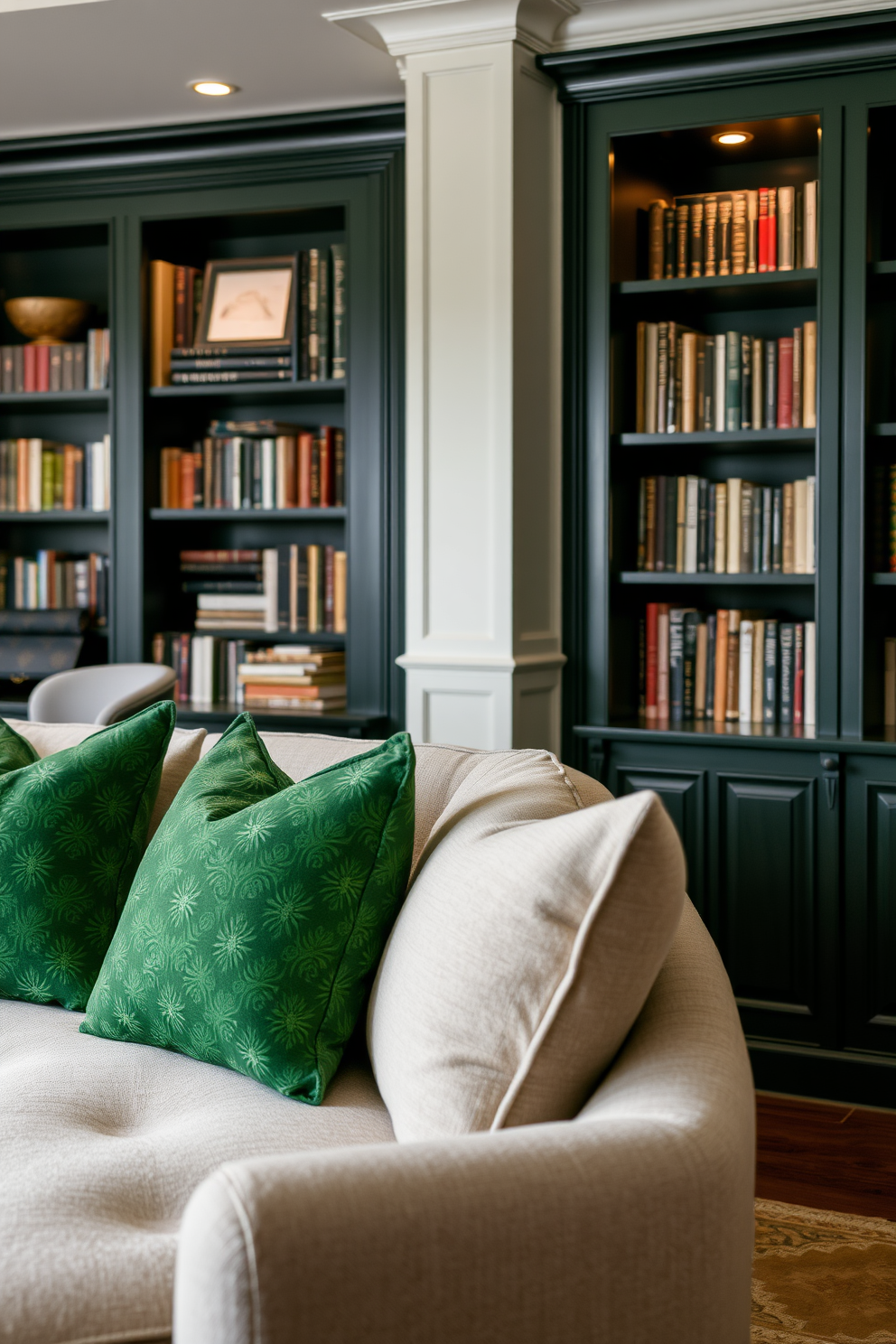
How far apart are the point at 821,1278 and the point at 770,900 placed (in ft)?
3.46

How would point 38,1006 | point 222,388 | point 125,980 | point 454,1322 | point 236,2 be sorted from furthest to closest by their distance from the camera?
point 222,388, point 236,2, point 38,1006, point 125,980, point 454,1322

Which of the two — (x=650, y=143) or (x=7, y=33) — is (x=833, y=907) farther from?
(x=7, y=33)

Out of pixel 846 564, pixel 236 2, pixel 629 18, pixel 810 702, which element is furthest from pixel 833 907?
pixel 236 2

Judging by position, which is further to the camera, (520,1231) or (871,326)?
(871,326)

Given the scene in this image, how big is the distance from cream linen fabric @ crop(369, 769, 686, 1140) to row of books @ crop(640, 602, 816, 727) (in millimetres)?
2123

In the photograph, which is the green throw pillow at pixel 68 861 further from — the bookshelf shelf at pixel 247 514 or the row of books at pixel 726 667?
the bookshelf shelf at pixel 247 514

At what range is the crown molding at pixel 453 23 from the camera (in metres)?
2.97

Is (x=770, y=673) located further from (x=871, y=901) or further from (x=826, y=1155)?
(x=826, y=1155)

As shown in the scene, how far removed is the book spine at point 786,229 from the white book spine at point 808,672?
0.92m

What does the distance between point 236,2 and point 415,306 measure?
795mm

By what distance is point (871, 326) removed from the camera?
3160 millimetres

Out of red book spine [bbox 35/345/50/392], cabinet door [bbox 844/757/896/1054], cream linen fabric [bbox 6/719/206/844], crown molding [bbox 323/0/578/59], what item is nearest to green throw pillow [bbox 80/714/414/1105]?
cream linen fabric [bbox 6/719/206/844]

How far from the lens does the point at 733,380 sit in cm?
329

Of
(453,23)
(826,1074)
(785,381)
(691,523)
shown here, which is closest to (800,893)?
(826,1074)
